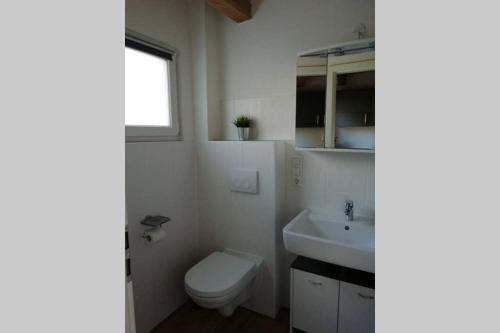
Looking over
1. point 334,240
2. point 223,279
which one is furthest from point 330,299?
point 223,279

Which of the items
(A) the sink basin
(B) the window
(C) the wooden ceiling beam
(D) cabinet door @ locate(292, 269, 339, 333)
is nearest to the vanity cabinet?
(D) cabinet door @ locate(292, 269, 339, 333)

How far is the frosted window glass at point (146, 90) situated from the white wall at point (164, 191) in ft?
0.44

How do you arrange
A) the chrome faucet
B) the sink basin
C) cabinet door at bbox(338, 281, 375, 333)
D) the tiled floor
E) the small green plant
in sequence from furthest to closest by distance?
1. the small green plant
2. the tiled floor
3. the chrome faucet
4. cabinet door at bbox(338, 281, 375, 333)
5. the sink basin

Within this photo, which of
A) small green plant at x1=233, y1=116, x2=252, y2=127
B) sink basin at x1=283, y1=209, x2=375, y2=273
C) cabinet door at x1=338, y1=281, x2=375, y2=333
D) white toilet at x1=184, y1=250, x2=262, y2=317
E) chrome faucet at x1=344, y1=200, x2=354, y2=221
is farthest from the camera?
small green plant at x1=233, y1=116, x2=252, y2=127

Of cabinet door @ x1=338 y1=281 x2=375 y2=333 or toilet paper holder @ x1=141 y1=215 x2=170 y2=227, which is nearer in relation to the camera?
cabinet door @ x1=338 y1=281 x2=375 y2=333

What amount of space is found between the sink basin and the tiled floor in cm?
74

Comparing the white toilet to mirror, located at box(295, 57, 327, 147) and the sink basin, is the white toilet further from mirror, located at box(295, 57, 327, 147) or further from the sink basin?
mirror, located at box(295, 57, 327, 147)

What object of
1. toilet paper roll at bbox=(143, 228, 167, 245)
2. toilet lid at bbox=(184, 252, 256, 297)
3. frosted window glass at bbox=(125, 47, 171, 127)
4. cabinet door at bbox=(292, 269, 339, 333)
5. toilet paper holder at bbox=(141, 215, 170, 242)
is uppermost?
frosted window glass at bbox=(125, 47, 171, 127)

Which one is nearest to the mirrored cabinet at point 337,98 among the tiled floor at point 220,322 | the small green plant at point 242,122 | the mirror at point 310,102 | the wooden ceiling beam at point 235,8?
the mirror at point 310,102

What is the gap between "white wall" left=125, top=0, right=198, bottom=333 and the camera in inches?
66.2

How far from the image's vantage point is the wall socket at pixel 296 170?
1879 millimetres

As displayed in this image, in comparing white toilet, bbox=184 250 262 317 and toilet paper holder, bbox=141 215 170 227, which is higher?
toilet paper holder, bbox=141 215 170 227
